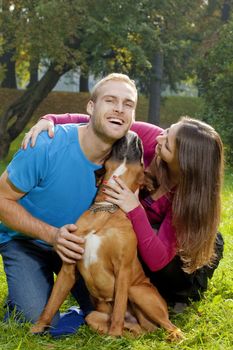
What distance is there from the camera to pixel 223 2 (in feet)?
82.1

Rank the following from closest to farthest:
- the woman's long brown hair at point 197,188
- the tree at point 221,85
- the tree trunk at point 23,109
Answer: the woman's long brown hair at point 197,188 < the tree at point 221,85 < the tree trunk at point 23,109

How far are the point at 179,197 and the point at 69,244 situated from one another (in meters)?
0.79

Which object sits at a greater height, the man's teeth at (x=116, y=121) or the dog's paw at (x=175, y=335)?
the man's teeth at (x=116, y=121)

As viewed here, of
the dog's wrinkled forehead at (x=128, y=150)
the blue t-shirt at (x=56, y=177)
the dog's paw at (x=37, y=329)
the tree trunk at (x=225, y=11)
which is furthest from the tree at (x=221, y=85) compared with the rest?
the dog's paw at (x=37, y=329)

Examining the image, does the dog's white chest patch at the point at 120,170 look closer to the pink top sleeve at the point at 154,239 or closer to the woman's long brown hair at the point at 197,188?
the pink top sleeve at the point at 154,239

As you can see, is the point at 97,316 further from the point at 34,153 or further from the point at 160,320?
the point at 34,153

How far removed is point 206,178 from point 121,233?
665mm

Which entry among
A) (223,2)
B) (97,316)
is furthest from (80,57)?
(97,316)

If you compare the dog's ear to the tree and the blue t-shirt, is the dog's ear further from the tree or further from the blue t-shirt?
the tree

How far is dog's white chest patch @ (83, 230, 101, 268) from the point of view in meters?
3.29

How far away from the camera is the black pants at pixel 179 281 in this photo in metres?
3.86

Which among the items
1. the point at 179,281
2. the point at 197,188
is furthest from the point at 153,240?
the point at 179,281

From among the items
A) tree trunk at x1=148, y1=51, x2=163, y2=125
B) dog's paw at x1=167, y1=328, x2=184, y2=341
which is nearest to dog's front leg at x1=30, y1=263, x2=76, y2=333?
dog's paw at x1=167, y1=328, x2=184, y2=341

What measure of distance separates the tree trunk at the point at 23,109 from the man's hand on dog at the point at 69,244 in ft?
44.8
